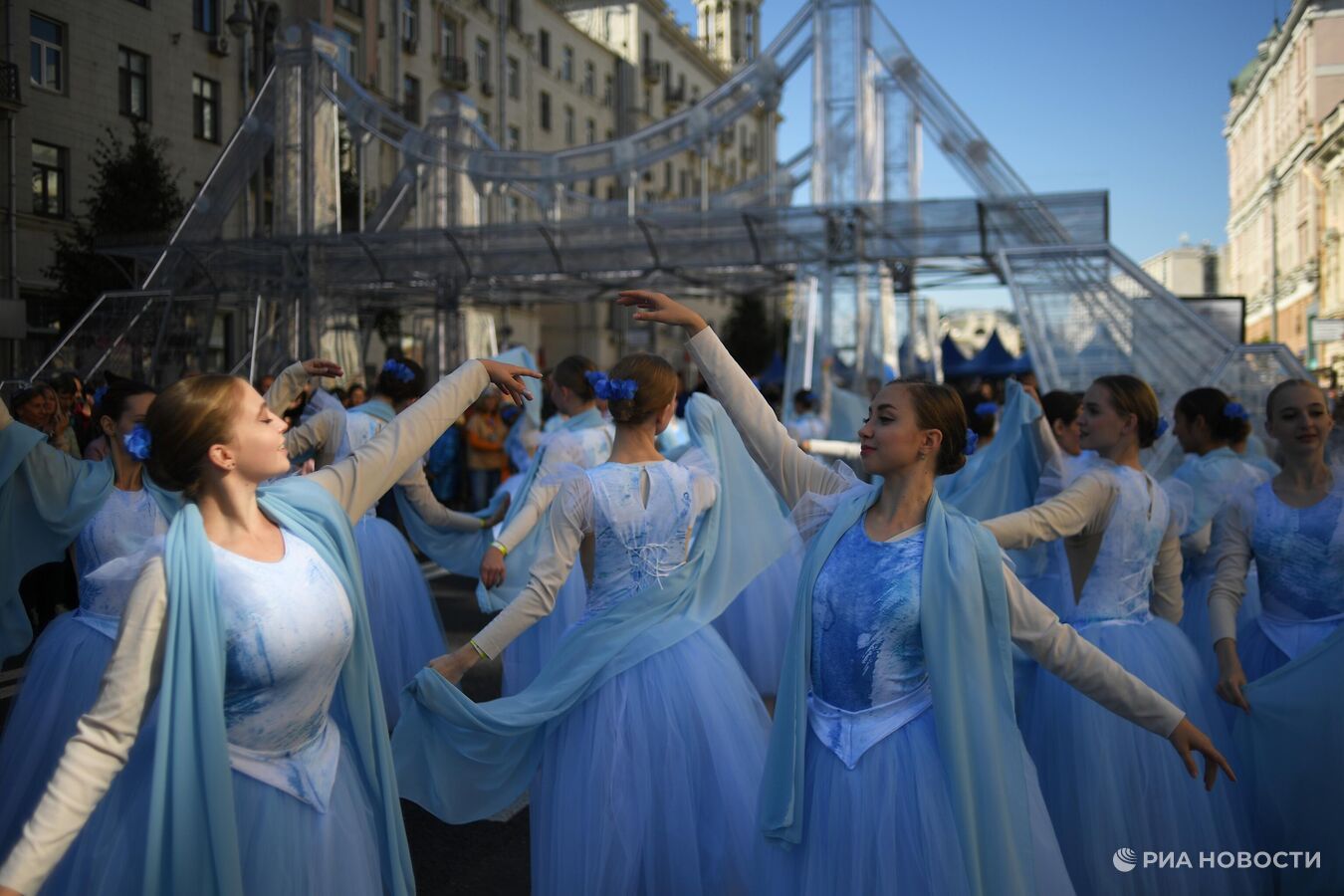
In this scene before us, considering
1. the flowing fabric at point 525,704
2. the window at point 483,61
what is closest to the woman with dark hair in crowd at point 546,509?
the flowing fabric at point 525,704

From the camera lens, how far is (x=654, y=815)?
3.90 metres

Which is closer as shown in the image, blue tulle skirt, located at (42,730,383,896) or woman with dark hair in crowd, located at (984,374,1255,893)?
blue tulle skirt, located at (42,730,383,896)

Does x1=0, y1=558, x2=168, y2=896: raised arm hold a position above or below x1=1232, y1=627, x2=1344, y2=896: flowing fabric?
above

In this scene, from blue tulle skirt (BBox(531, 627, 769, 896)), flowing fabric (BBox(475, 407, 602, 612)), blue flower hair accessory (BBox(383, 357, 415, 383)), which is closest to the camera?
blue tulle skirt (BBox(531, 627, 769, 896))

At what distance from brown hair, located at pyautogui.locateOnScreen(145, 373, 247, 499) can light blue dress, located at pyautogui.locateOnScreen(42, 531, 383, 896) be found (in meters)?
0.22

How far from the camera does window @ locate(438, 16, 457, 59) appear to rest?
35.8 m

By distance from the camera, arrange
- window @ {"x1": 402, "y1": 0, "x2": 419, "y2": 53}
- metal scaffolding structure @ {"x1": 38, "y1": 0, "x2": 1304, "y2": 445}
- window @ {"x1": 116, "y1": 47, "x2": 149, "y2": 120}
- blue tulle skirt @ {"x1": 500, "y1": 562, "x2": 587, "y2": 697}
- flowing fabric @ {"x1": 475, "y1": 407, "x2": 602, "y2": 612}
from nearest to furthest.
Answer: blue tulle skirt @ {"x1": 500, "y1": 562, "x2": 587, "y2": 697} < flowing fabric @ {"x1": 475, "y1": 407, "x2": 602, "y2": 612} < window @ {"x1": 116, "y1": 47, "x2": 149, "y2": 120} < metal scaffolding structure @ {"x1": 38, "y1": 0, "x2": 1304, "y2": 445} < window @ {"x1": 402, "y1": 0, "x2": 419, "y2": 53}

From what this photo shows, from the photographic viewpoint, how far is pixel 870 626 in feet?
10.0

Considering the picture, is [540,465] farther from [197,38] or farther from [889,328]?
[889,328]

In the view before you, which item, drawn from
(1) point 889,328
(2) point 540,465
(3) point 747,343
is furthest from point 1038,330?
(3) point 747,343

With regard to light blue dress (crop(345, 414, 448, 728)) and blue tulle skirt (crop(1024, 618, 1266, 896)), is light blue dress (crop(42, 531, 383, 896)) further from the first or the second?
light blue dress (crop(345, 414, 448, 728))

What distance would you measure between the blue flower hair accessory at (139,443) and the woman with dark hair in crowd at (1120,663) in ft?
8.25

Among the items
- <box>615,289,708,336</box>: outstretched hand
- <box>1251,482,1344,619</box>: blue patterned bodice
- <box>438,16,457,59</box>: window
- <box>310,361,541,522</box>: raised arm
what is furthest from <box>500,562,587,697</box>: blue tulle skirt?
<box>438,16,457,59</box>: window

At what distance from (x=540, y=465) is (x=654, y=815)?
11.1ft
